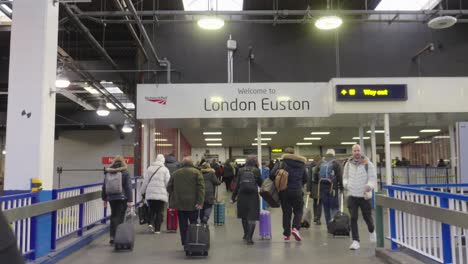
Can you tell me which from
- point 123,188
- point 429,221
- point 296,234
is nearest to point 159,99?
point 123,188

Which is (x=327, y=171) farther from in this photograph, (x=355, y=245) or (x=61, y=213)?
(x=61, y=213)

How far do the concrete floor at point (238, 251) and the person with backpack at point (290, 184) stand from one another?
45cm

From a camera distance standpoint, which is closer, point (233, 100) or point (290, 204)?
point (290, 204)

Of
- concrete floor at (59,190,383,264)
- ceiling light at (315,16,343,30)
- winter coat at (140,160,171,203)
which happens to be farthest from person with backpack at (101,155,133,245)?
ceiling light at (315,16,343,30)

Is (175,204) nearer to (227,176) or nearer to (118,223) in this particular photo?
(118,223)

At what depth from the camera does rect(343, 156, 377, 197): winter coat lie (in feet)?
23.7

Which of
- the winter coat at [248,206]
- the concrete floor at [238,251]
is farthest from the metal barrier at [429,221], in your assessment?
the winter coat at [248,206]

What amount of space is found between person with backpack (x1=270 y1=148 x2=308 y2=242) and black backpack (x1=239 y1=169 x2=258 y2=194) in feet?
1.09

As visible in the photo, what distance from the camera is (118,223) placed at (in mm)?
8203

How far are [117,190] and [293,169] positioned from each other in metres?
3.01

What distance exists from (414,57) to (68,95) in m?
15.0

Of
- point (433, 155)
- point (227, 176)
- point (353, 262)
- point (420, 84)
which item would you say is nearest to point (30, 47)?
point (353, 262)

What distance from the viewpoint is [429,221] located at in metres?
5.62

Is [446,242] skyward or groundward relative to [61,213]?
groundward
